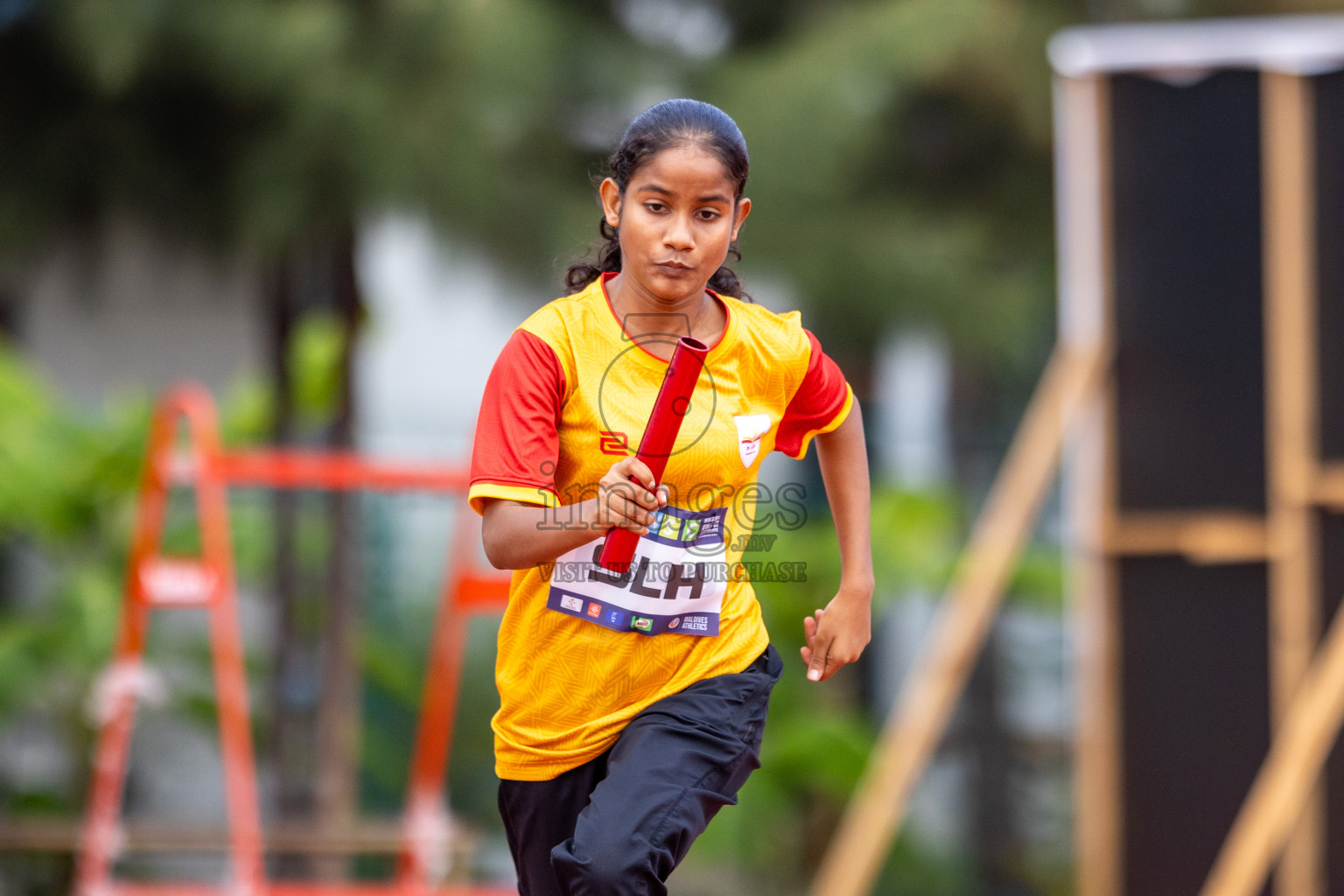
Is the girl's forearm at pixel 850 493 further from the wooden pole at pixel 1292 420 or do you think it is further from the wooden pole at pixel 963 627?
the wooden pole at pixel 1292 420

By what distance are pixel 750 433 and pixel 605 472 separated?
0.19 metres

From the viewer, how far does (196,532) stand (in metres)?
6.18

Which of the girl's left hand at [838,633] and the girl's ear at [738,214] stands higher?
the girl's ear at [738,214]

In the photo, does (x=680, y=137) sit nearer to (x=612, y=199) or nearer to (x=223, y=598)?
(x=612, y=199)

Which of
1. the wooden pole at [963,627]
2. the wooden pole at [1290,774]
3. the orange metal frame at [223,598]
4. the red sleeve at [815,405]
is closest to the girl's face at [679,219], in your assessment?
the red sleeve at [815,405]

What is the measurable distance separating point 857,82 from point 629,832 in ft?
13.3

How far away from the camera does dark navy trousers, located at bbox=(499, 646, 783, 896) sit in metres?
1.88

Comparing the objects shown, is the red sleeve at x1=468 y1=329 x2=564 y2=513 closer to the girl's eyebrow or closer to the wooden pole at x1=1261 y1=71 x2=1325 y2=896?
the girl's eyebrow

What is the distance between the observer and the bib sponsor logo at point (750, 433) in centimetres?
191

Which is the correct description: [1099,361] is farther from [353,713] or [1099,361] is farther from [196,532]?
[196,532]

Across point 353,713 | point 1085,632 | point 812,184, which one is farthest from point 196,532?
point 1085,632

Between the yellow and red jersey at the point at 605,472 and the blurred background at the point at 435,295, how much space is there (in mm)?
3246

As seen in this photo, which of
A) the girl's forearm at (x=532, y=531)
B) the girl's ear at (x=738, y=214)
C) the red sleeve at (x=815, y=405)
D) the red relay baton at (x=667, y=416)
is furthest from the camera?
the red sleeve at (x=815, y=405)

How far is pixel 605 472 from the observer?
6.07ft
